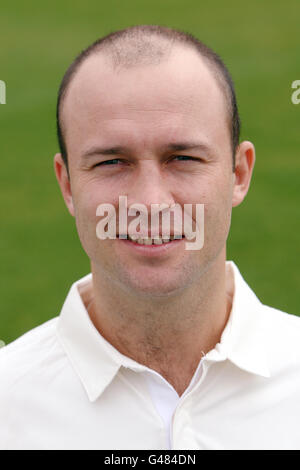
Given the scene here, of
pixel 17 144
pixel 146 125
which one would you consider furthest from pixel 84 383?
pixel 17 144

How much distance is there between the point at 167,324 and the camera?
2963mm

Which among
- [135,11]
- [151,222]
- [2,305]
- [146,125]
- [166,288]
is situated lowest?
[2,305]

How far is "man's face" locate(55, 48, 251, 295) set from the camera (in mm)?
2711

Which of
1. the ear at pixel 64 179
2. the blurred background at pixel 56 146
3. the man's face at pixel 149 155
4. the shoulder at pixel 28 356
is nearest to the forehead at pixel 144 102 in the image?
the man's face at pixel 149 155

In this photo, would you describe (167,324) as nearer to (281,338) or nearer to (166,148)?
(281,338)

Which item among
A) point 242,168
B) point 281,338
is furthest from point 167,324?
point 242,168

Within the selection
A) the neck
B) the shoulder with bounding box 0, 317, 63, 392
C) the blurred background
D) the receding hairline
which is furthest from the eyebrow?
the blurred background

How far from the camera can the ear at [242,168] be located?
10.6ft

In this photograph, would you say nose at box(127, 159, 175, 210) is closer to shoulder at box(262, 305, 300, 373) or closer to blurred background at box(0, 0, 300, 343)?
shoulder at box(262, 305, 300, 373)

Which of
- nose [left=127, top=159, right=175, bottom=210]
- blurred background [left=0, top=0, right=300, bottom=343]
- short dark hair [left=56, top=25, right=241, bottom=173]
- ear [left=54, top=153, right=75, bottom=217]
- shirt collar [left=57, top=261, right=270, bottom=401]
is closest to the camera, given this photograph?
nose [left=127, top=159, right=175, bottom=210]

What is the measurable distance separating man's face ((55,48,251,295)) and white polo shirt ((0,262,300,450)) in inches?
14.6

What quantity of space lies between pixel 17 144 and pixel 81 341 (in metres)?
7.16

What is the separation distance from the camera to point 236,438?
287 centimetres

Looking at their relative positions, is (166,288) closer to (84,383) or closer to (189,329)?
(189,329)
